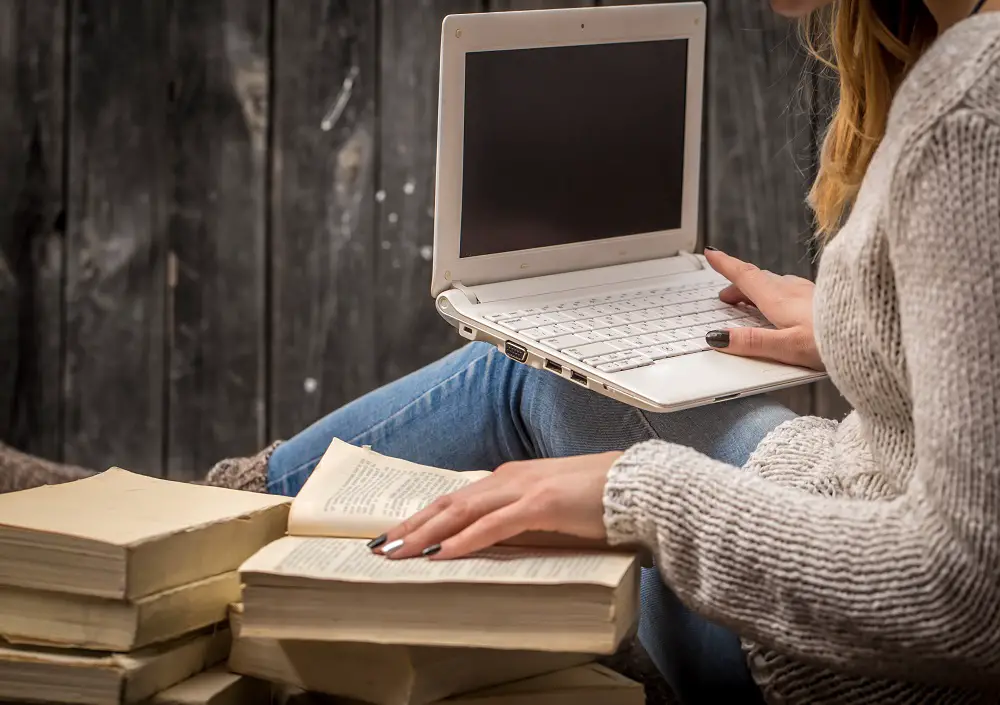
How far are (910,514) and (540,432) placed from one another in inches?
16.1

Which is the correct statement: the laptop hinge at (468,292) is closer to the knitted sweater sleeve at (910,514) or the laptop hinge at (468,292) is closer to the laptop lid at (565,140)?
the laptop lid at (565,140)

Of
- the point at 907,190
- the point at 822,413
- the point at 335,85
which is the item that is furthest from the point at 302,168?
the point at 907,190

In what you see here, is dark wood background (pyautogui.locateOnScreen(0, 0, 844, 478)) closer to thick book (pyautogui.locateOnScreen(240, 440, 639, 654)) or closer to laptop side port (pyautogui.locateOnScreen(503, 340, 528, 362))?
laptop side port (pyautogui.locateOnScreen(503, 340, 528, 362))

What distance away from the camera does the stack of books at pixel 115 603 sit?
626 mm

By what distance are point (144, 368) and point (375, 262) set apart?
14.1 inches

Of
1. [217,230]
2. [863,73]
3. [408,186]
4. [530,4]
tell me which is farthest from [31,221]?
[863,73]

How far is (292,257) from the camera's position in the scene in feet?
5.25

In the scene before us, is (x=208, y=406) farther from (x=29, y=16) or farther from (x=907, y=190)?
(x=907, y=190)

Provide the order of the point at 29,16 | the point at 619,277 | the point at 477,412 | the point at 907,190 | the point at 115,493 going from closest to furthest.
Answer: the point at 907,190 → the point at 115,493 → the point at 477,412 → the point at 619,277 → the point at 29,16

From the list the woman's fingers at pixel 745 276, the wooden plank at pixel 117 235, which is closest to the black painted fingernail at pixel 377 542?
the woman's fingers at pixel 745 276

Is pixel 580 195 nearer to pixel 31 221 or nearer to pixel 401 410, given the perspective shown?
pixel 401 410

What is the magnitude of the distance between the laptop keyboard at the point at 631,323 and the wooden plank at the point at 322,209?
2.02 feet

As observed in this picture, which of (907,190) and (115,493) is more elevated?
(907,190)

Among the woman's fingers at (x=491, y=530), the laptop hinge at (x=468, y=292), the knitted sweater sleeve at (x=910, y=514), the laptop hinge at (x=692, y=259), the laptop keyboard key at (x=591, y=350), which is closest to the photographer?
the knitted sweater sleeve at (x=910, y=514)
